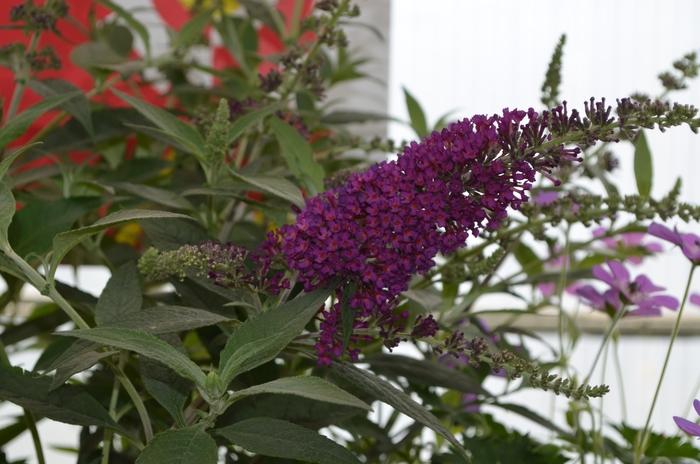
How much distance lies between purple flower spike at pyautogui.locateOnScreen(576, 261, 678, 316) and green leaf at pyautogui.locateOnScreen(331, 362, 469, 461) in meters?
0.21

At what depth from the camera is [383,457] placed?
57 cm

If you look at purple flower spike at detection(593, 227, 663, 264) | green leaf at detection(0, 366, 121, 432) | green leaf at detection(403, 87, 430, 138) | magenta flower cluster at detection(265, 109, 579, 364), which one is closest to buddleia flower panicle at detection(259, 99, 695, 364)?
magenta flower cluster at detection(265, 109, 579, 364)

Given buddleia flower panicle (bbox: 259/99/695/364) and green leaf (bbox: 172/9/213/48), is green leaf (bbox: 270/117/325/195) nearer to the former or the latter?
buddleia flower panicle (bbox: 259/99/695/364)

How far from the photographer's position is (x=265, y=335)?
0.99 ft

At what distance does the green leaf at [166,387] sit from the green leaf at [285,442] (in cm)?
3

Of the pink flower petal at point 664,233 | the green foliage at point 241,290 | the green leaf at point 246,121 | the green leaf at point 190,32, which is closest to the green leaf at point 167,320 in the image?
the green foliage at point 241,290

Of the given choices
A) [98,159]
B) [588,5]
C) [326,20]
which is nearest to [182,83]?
[98,159]

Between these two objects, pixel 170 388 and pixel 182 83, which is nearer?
pixel 170 388

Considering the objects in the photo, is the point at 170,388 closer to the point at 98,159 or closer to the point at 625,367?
the point at 98,159

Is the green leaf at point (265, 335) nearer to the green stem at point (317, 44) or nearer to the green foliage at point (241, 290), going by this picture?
the green foliage at point (241, 290)

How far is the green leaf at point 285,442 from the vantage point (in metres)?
0.30

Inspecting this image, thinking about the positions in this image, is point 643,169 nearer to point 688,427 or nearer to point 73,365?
point 688,427

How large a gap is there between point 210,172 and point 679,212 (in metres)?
0.22

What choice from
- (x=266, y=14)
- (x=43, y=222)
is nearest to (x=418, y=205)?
(x=43, y=222)
